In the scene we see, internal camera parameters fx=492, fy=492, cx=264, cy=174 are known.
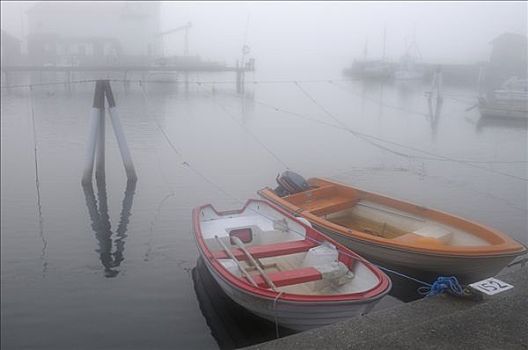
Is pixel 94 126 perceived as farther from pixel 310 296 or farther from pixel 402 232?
pixel 310 296

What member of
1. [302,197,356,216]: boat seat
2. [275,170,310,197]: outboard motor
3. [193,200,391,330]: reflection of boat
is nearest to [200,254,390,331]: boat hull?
[193,200,391,330]: reflection of boat

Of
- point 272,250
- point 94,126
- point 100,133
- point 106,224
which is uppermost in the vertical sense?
point 94,126

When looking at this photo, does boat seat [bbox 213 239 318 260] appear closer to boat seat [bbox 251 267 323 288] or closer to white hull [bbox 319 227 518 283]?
boat seat [bbox 251 267 323 288]

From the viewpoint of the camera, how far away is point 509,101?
1101 inches

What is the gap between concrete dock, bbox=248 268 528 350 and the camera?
3.85m

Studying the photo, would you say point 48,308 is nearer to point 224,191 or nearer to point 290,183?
point 290,183

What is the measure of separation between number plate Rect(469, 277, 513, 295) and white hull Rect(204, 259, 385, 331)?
1.03 m

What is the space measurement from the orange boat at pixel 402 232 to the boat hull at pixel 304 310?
2.00 m

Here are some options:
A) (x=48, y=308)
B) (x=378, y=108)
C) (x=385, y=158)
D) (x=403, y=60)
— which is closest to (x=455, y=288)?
(x=48, y=308)

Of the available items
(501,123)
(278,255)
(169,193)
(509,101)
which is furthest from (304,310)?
(509,101)

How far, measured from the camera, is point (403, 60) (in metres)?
72.9

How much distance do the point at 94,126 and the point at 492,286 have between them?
11528 millimetres

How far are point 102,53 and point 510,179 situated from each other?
56703mm

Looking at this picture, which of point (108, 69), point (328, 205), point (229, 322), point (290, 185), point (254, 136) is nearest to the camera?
point (229, 322)
